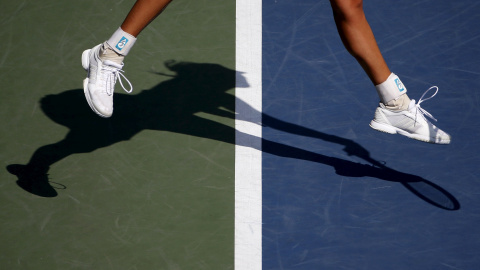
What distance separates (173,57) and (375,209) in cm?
220

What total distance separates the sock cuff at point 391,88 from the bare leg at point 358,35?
0.19 ft

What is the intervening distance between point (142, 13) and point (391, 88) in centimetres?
168

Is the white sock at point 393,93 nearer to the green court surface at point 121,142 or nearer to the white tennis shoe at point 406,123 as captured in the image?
the white tennis shoe at point 406,123

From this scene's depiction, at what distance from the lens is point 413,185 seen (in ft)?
16.9

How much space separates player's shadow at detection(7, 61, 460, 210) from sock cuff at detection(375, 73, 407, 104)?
1.01 m

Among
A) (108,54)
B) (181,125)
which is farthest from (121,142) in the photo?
(108,54)

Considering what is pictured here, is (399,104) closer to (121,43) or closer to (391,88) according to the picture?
(391,88)

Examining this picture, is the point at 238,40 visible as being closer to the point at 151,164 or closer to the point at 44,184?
the point at 151,164

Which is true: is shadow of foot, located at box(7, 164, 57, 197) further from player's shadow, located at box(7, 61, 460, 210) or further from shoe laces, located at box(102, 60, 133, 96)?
shoe laces, located at box(102, 60, 133, 96)

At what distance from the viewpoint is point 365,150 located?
17.5 feet

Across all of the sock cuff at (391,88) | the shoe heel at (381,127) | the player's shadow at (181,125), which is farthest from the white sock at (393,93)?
the player's shadow at (181,125)

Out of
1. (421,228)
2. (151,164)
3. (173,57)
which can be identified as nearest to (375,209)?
(421,228)

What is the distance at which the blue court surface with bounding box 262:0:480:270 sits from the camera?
192 inches

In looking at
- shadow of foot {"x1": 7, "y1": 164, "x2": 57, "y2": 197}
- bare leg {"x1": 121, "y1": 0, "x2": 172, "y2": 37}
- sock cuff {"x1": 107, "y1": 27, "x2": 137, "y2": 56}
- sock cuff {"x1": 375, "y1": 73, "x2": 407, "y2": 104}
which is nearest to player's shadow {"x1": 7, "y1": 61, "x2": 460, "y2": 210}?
shadow of foot {"x1": 7, "y1": 164, "x2": 57, "y2": 197}
